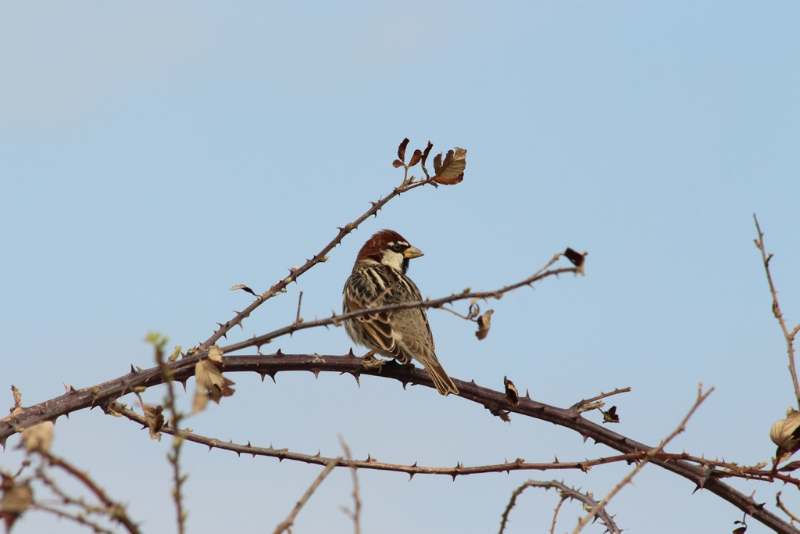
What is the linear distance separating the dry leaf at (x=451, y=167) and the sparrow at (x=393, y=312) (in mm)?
724

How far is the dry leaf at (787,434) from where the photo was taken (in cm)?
346

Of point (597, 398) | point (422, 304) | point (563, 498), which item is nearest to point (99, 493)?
point (422, 304)

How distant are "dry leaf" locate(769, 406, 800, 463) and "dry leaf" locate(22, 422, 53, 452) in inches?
118

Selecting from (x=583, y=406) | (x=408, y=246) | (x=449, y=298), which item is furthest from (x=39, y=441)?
(x=408, y=246)

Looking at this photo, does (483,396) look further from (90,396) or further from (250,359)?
(90,396)

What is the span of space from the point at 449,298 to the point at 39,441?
4.47ft

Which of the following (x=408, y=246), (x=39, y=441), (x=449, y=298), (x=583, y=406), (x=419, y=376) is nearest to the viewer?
(x=39, y=441)

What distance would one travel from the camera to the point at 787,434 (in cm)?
347

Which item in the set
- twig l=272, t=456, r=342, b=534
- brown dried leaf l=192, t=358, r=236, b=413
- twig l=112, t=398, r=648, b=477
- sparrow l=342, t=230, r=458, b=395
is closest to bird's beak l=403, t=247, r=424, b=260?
sparrow l=342, t=230, r=458, b=395

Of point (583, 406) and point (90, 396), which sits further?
point (583, 406)

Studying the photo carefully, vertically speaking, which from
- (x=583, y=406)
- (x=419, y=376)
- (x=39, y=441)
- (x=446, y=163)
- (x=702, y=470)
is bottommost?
(x=39, y=441)

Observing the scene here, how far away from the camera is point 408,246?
8.55 m

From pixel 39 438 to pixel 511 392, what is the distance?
104 inches

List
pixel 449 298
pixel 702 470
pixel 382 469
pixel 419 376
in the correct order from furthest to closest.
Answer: pixel 419 376 < pixel 702 470 < pixel 382 469 < pixel 449 298
